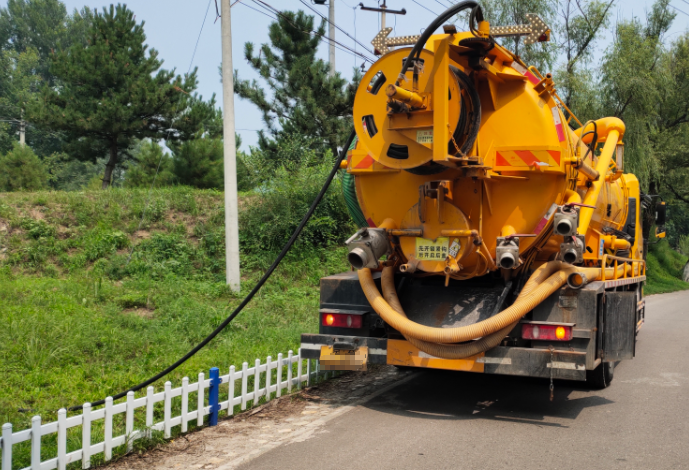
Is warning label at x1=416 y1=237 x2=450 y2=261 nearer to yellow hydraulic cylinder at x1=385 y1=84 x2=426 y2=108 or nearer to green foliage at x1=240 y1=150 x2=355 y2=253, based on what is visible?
yellow hydraulic cylinder at x1=385 y1=84 x2=426 y2=108

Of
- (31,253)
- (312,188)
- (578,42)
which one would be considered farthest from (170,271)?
(578,42)

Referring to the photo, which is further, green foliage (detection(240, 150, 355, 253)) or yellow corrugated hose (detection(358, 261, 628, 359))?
green foliage (detection(240, 150, 355, 253))

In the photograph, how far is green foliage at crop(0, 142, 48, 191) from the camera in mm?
25062

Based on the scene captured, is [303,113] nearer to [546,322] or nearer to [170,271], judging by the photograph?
[170,271]

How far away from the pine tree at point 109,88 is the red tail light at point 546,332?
16135 millimetres

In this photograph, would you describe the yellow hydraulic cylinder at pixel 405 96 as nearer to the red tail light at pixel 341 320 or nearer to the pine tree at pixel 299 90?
the red tail light at pixel 341 320

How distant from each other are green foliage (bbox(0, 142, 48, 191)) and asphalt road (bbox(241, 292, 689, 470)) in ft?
74.2

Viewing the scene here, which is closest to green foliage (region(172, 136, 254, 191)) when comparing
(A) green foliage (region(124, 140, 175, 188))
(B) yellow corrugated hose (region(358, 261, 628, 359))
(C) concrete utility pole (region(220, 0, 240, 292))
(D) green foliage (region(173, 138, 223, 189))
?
(D) green foliage (region(173, 138, 223, 189))

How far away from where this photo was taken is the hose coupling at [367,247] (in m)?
5.88

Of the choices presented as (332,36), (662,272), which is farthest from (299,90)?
(662,272)

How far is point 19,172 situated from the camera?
2552 centimetres

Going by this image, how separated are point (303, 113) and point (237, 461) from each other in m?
14.5

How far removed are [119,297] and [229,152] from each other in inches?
123

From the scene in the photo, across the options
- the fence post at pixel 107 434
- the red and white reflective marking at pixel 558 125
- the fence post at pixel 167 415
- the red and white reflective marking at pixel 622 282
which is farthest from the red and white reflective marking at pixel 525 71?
the fence post at pixel 107 434
